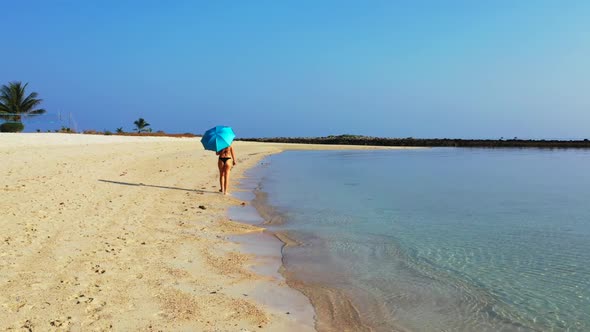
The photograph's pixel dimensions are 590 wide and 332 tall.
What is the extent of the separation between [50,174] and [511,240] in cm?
1295

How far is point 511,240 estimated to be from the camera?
29.6ft

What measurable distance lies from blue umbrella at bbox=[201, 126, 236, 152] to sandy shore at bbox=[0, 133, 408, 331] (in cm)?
205

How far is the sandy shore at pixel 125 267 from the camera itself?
4.46 meters

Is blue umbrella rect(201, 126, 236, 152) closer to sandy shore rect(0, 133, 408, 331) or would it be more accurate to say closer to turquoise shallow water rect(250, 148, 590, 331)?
sandy shore rect(0, 133, 408, 331)

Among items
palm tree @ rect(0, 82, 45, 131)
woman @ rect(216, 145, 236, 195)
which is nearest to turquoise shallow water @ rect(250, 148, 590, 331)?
woman @ rect(216, 145, 236, 195)

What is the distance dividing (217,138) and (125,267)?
7727 millimetres

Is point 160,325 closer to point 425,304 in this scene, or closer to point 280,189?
point 425,304

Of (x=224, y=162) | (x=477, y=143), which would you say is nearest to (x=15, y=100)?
(x=224, y=162)

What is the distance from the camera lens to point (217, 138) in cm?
1329

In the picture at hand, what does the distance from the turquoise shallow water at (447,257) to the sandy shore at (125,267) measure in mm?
1124

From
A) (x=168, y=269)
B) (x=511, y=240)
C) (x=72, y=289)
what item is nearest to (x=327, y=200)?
(x=511, y=240)

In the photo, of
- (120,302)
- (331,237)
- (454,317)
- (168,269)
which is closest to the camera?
(120,302)

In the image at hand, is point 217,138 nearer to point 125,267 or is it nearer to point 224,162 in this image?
point 224,162

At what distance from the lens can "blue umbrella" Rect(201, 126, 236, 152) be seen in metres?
13.2
